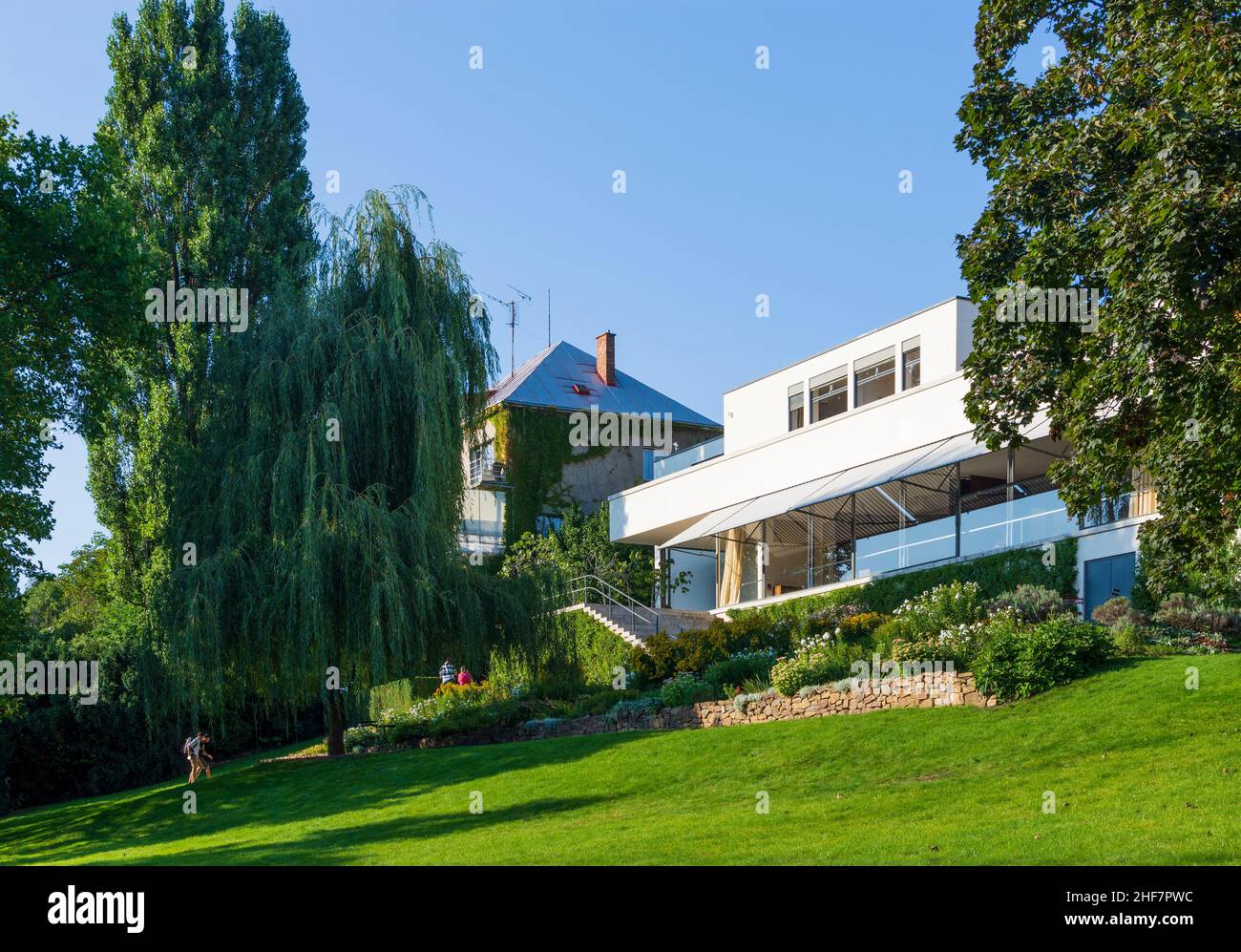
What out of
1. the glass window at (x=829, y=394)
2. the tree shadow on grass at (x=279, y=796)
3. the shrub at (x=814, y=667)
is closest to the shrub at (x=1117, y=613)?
the shrub at (x=814, y=667)

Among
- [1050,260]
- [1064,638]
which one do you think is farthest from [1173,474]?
[1064,638]

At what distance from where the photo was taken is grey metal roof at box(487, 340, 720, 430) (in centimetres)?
5353

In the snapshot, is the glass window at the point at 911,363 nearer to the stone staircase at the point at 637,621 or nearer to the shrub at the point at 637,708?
the stone staircase at the point at 637,621

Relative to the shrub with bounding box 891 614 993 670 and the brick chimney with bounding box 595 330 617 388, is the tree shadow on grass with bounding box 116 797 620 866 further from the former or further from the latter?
the brick chimney with bounding box 595 330 617 388

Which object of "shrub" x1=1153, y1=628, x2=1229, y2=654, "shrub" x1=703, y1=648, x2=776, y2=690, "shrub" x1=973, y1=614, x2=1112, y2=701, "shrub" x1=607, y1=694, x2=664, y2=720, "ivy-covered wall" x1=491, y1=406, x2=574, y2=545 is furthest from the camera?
"ivy-covered wall" x1=491, y1=406, x2=574, y2=545

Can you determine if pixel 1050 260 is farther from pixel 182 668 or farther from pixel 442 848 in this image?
pixel 182 668

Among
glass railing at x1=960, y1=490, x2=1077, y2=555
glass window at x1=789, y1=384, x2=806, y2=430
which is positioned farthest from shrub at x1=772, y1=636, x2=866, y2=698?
glass window at x1=789, y1=384, x2=806, y2=430

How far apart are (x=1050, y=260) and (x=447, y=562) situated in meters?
14.3

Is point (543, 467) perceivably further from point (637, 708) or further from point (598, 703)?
point (637, 708)

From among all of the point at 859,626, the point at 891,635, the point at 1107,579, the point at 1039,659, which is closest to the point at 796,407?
the point at 859,626

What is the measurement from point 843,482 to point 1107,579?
29.2 feet

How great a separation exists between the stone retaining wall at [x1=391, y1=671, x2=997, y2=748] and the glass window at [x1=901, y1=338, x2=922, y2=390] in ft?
47.2

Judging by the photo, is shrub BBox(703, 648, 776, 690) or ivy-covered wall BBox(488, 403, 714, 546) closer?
shrub BBox(703, 648, 776, 690)

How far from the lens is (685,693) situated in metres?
26.3
